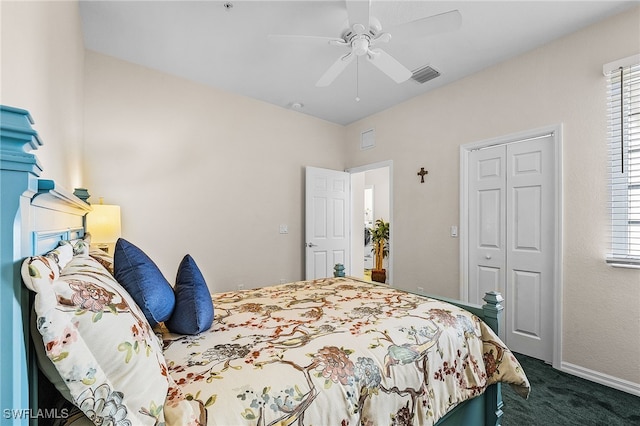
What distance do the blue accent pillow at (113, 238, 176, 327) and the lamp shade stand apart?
1.55 metres

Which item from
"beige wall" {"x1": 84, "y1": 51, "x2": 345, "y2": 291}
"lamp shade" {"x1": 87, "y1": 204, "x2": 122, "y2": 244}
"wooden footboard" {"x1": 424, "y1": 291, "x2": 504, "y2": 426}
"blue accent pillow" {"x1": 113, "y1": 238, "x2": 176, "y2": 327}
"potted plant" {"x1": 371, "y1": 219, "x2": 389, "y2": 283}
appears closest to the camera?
"blue accent pillow" {"x1": 113, "y1": 238, "x2": 176, "y2": 327}

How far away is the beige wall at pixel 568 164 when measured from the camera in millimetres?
2227

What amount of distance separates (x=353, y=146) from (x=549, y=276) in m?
3.02

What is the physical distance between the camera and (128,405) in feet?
2.19

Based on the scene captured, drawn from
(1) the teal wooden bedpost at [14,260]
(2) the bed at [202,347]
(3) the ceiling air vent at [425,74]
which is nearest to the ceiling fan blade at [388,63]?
(3) the ceiling air vent at [425,74]

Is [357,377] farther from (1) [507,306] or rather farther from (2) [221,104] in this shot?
(2) [221,104]

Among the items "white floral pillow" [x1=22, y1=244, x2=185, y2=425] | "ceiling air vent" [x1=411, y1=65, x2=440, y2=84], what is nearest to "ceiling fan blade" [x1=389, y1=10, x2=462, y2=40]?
"ceiling air vent" [x1=411, y1=65, x2=440, y2=84]

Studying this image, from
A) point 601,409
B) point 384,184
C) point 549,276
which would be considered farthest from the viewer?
point 384,184

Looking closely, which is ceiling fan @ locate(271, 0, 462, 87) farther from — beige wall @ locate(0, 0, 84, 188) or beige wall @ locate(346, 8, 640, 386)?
beige wall @ locate(0, 0, 84, 188)

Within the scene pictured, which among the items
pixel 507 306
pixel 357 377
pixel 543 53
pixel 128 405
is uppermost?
pixel 543 53

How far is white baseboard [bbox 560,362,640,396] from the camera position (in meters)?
2.12

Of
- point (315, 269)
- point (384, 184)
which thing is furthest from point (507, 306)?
point (384, 184)

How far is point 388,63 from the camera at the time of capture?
232cm

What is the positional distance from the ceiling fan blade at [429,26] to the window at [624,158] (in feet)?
4.84
